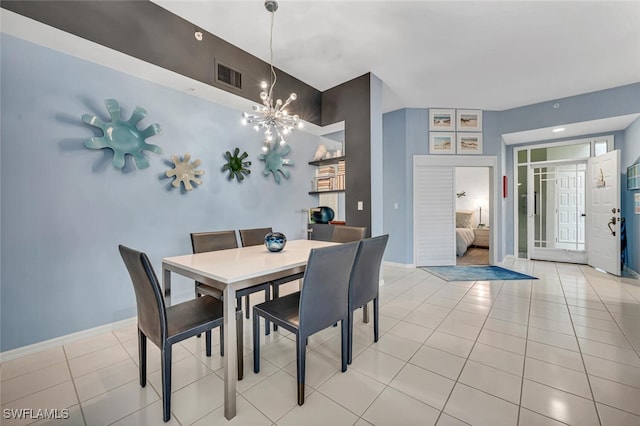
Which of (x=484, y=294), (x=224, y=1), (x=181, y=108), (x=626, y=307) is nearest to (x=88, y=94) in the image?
(x=181, y=108)

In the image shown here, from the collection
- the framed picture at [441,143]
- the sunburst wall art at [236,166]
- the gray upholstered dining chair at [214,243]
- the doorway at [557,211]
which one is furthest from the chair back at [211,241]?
the doorway at [557,211]

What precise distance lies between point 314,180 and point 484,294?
3.01m

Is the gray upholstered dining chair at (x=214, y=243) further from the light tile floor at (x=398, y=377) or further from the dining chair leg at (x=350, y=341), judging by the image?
the dining chair leg at (x=350, y=341)

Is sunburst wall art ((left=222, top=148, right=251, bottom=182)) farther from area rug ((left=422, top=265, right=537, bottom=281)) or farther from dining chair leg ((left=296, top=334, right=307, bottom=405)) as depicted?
area rug ((left=422, top=265, right=537, bottom=281))

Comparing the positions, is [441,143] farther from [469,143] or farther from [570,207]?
[570,207]

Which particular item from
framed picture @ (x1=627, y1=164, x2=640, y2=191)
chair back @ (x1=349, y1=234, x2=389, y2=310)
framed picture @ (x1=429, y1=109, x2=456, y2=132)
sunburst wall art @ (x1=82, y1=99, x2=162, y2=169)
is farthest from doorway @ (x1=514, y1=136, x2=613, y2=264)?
sunburst wall art @ (x1=82, y1=99, x2=162, y2=169)

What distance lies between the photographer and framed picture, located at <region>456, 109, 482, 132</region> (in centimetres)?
480

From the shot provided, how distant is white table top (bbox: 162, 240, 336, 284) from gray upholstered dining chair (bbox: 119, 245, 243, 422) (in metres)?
0.26

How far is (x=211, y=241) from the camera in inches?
96.8

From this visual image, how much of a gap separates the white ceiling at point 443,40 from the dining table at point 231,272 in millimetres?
2271

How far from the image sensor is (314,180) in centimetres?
448

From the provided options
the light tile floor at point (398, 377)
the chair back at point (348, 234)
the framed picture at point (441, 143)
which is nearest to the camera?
the light tile floor at point (398, 377)

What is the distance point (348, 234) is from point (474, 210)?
634 centimetres

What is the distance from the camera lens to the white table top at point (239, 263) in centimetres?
148
